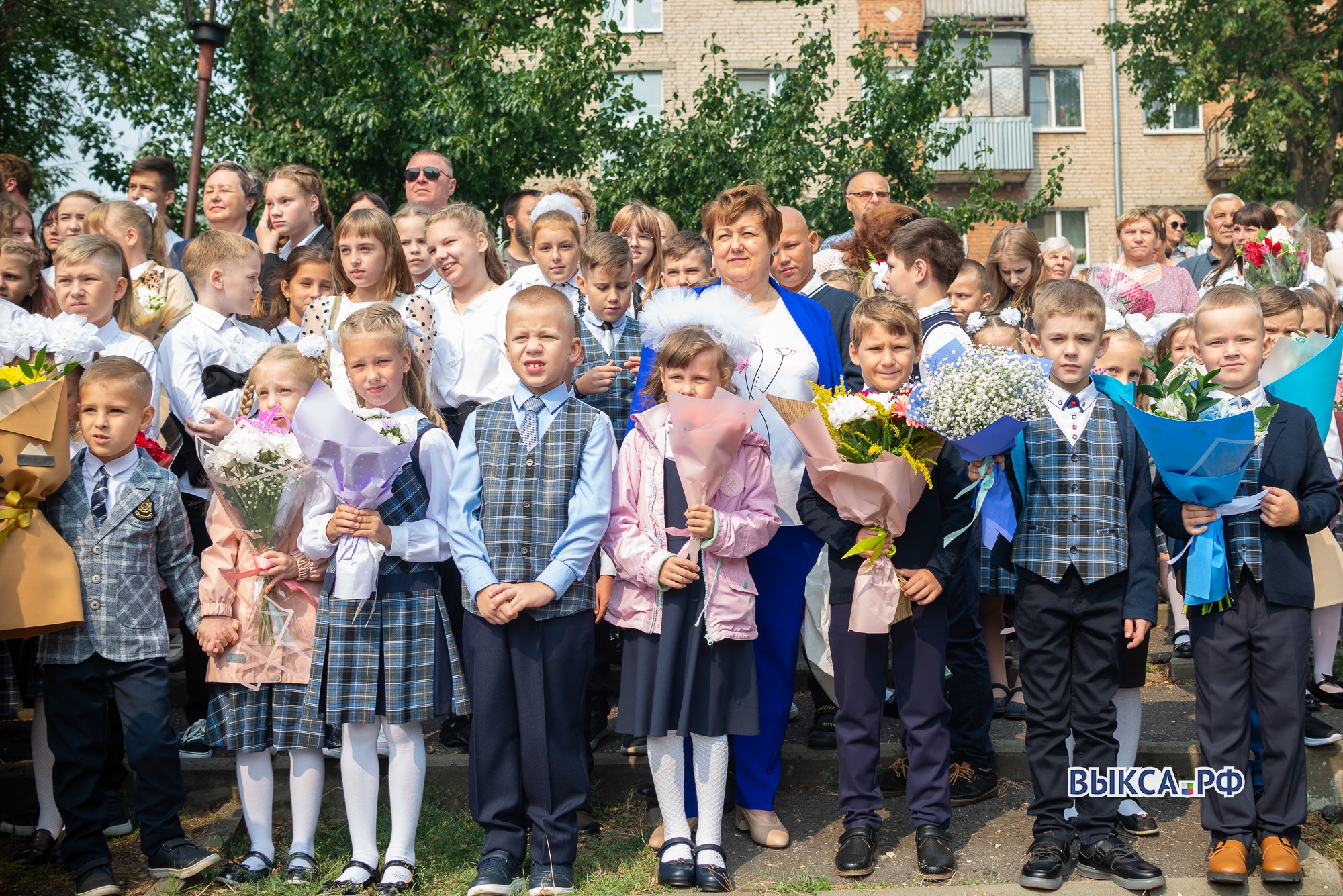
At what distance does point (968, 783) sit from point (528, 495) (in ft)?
7.32

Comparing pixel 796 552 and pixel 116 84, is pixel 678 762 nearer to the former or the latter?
pixel 796 552

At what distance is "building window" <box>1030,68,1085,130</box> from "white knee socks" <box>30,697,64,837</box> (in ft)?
85.0

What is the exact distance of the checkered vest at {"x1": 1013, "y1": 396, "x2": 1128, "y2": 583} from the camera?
4.20m

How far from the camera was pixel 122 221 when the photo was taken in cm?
592

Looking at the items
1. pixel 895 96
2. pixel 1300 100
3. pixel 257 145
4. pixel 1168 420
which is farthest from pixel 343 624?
pixel 1300 100

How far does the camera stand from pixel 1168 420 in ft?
13.3

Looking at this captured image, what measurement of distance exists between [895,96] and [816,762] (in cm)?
999

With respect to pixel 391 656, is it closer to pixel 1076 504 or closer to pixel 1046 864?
pixel 1046 864

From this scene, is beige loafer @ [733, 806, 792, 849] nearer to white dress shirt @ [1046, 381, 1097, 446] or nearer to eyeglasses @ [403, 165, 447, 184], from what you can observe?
white dress shirt @ [1046, 381, 1097, 446]

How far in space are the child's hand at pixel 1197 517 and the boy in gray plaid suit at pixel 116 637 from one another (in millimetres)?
3524

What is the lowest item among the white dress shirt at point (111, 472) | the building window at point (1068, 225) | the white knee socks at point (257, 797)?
the white knee socks at point (257, 797)

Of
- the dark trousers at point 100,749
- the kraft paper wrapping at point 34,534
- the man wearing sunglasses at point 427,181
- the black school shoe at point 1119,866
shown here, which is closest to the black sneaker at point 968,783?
the black school shoe at point 1119,866

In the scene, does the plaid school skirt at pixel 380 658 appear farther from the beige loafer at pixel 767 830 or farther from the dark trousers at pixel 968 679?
the dark trousers at pixel 968 679

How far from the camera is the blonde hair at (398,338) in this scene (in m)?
4.39
